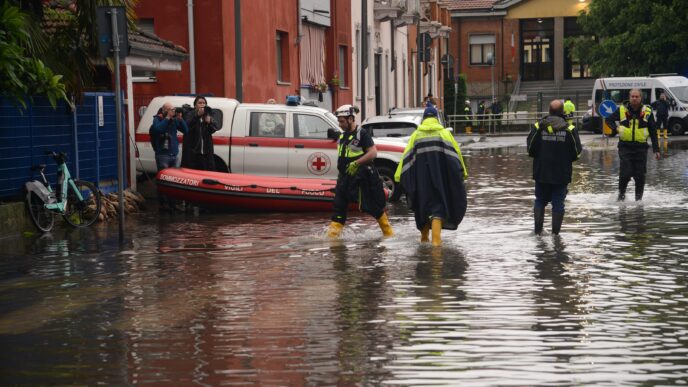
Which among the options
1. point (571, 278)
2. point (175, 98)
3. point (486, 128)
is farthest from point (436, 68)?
point (571, 278)

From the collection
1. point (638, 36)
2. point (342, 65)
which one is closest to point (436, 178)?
point (342, 65)

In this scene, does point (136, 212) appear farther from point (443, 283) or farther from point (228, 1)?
point (443, 283)

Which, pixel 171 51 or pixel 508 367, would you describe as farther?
pixel 171 51

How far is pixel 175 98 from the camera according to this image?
72.3 feet

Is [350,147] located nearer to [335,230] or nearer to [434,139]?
[335,230]

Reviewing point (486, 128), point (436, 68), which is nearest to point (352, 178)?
point (486, 128)

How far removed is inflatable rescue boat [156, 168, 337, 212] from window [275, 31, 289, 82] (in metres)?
12.2

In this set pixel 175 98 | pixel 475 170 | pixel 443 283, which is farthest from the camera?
pixel 475 170

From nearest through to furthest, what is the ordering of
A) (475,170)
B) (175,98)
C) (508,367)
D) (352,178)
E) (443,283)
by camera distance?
1. (508,367)
2. (443,283)
3. (352,178)
4. (175,98)
5. (475,170)

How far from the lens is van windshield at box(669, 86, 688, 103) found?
A: 5066cm

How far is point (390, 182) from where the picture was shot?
21703 millimetres

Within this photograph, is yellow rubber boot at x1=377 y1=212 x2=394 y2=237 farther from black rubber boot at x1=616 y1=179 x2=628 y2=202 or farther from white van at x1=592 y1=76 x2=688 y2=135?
white van at x1=592 y1=76 x2=688 y2=135

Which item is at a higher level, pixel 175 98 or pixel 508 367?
pixel 175 98

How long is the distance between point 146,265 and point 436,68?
5832 centimetres
